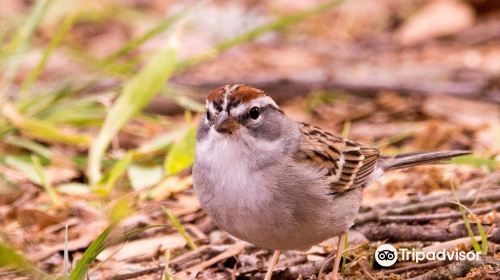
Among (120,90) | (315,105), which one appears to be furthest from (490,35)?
(120,90)

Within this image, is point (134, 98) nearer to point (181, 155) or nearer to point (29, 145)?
point (181, 155)

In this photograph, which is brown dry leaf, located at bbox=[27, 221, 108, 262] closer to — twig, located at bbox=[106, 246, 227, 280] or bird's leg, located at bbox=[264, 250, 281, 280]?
twig, located at bbox=[106, 246, 227, 280]

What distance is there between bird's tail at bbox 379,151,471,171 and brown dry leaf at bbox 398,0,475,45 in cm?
349

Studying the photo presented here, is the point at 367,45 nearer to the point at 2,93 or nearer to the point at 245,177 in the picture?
the point at 2,93

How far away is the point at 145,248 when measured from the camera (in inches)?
174

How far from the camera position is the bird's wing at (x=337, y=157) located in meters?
3.90

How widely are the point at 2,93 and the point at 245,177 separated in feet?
8.56

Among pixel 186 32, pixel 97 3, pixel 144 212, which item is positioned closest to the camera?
pixel 144 212

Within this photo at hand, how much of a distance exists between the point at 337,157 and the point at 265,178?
0.64 meters

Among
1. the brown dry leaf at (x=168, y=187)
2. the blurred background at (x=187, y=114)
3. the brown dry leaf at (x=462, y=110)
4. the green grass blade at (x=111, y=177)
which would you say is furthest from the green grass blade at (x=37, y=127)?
the brown dry leaf at (x=462, y=110)

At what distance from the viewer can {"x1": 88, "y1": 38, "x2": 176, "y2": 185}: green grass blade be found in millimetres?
5098

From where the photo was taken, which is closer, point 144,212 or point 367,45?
point 144,212

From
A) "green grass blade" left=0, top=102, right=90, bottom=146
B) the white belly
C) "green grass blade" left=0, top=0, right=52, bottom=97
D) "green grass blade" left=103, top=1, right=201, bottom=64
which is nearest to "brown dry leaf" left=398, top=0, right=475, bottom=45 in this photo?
"green grass blade" left=103, top=1, right=201, bottom=64

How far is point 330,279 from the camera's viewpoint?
3695 mm
